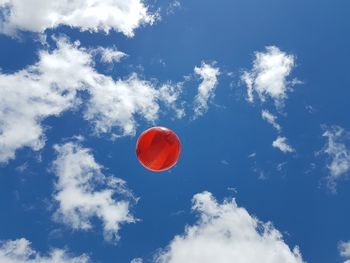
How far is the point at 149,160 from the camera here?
1836cm

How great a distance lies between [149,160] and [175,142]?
47.7 inches

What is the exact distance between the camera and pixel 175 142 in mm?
18547

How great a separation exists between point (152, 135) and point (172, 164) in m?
1.46

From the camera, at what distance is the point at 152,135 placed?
1831 centimetres

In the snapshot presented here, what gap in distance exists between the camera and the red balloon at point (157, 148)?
18234 mm

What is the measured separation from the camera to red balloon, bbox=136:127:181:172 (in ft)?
59.8

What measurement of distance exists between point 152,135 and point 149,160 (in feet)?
3.14

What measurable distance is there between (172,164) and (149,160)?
3.32 ft

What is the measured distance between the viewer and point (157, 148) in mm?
18219

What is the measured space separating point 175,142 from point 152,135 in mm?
941
